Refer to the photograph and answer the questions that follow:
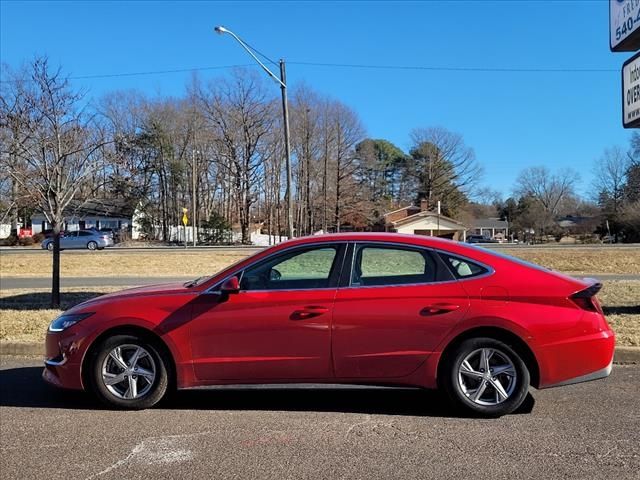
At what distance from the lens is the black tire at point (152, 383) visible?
16.8 feet

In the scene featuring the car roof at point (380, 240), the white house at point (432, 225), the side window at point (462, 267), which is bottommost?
the side window at point (462, 267)

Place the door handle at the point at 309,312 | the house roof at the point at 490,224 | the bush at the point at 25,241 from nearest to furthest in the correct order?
the door handle at the point at 309,312
the bush at the point at 25,241
the house roof at the point at 490,224

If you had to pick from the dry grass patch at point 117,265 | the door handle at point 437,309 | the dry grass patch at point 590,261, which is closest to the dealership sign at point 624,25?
the door handle at point 437,309

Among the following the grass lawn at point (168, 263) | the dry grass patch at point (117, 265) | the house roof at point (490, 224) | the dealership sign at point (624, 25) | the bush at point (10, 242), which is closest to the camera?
the dealership sign at point (624, 25)

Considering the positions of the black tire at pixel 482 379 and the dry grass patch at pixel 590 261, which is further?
the dry grass patch at pixel 590 261

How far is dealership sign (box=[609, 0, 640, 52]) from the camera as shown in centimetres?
873

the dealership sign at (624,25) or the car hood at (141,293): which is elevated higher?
the dealership sign at (624,25)

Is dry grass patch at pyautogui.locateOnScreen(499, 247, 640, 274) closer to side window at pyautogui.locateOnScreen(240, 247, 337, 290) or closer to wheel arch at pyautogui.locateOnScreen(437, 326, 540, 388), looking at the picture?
wheel arch at pyautogui.locateOnScreen(437, 326, 540, 388)

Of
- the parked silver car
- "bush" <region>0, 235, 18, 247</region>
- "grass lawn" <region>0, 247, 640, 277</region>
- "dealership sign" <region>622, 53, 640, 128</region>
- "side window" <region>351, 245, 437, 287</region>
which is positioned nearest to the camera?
"side window" <region>351, 245, 437, 287</region>

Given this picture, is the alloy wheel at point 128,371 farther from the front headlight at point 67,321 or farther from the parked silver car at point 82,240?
the parked silver car at point 82,240

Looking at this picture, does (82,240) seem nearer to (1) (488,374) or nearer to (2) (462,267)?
(2) (462,267)

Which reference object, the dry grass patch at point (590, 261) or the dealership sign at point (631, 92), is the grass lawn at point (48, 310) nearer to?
the dealership sign at point (631, 92)

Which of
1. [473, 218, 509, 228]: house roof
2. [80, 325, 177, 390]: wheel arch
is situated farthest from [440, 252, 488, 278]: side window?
[473, 218, 509, 228]: house roof

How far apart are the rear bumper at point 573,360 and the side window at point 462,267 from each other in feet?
2.60
